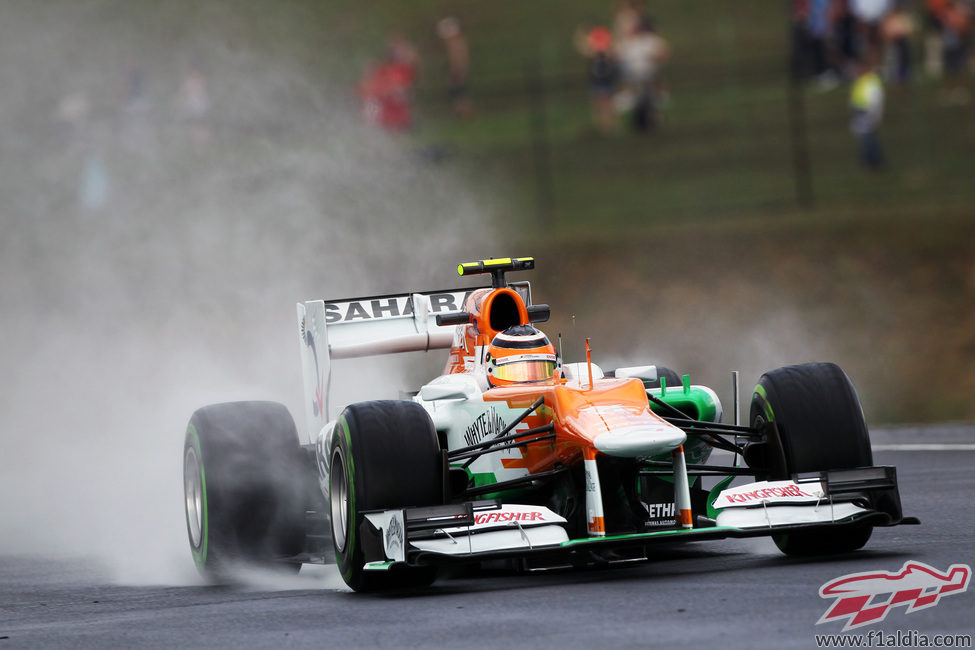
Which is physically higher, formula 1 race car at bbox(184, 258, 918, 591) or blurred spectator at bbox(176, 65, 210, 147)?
blurred spectator at bbox(176, 65, 210, 147)

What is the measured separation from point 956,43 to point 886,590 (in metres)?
23.1

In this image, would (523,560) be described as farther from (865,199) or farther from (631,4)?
(631,4)

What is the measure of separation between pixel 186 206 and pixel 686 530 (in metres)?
20.6

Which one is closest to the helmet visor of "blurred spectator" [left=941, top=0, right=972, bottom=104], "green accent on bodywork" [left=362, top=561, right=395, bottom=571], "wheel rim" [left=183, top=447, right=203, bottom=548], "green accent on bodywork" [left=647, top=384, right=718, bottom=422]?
"green accent on bodywork" [left=647, top=384, right=718, bottom=422]

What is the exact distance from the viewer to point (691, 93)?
32469mm

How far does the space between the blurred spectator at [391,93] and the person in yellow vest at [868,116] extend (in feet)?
26.8

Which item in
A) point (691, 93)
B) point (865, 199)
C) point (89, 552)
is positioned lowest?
point (89, 552)

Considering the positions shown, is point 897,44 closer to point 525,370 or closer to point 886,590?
point 525,370

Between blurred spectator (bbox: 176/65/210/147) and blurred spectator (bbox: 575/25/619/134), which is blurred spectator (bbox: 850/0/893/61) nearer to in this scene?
blurred spectator (bbox: 575/25/619/134)

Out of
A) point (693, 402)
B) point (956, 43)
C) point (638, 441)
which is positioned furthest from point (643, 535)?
point (956, 43)

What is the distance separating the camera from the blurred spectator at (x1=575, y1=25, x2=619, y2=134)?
106 feet

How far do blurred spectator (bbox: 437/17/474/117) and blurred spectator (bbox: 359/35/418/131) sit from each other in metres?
1.21

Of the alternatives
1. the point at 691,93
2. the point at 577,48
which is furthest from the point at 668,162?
the point at 577,48

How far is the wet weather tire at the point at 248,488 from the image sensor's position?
11.3 m
